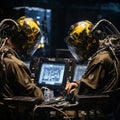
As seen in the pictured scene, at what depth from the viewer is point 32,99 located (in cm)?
488

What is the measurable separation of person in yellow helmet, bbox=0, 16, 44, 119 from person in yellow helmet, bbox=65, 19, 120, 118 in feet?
1.64

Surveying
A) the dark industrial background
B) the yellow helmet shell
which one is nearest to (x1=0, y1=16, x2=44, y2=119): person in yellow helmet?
the yellow helmet shell

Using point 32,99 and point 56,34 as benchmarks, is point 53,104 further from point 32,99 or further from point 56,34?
point 56,34

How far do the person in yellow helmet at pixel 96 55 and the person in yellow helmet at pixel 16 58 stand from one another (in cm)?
50

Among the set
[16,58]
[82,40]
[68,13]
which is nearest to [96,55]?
[82,40]

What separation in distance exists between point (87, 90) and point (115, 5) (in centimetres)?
1001

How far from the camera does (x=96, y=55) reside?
532 cm

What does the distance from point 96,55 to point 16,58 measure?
35.3 inches

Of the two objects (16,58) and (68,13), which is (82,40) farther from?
(68,13)

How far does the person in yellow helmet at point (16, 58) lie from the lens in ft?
16.5

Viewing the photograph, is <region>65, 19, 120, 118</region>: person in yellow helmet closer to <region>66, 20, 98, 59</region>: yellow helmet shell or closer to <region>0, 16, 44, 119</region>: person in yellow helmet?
<region>66, 20, 98, 59</region>: yellow helmet shell

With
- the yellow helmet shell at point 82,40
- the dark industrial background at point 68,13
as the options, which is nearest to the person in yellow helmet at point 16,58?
the yellow helmet shell at point 82,40

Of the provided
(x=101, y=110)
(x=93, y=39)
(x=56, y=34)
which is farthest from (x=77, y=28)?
(x=56, y=34)

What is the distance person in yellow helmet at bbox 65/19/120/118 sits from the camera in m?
5.12
